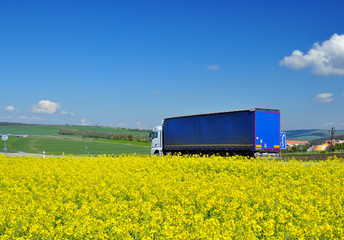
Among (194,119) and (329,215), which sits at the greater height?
(194,119)

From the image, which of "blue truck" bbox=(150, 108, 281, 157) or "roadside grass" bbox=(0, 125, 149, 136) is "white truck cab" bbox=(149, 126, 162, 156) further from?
"roadside grass" bbox=(0, 125, 149, 136)

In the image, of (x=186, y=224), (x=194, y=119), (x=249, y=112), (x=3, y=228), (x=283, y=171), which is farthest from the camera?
(x=194, y=119)

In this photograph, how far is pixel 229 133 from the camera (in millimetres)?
31234

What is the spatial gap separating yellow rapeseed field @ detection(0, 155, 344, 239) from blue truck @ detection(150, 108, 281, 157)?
11857 mm

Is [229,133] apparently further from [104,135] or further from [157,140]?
[104,135]

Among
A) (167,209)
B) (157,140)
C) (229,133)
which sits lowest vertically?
(167,209)

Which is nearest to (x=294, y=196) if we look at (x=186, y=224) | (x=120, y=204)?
(x=186, y=224)

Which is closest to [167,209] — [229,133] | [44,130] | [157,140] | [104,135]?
[229,133]

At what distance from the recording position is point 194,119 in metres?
35.5

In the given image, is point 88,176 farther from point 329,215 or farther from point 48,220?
point 329,215

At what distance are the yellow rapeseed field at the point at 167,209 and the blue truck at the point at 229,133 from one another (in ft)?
38.9

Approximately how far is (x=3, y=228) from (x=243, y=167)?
12525 mm

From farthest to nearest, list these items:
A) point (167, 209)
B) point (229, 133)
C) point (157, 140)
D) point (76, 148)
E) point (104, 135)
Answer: point (104, 135) → point (76, 148) → point (157, 140) → point (229, 133) → point (167, 209)

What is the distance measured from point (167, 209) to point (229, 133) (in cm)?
2229
